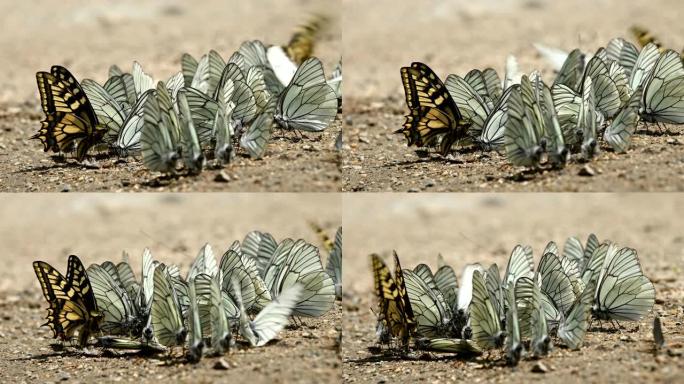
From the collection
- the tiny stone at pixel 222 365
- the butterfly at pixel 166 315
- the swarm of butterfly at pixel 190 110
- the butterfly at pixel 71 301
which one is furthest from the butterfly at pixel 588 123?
the butterfly at pixel 71 301

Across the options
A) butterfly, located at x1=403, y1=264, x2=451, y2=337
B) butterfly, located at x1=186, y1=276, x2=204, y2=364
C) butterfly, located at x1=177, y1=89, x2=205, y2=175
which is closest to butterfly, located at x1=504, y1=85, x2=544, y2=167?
butterfly, located at x1=403, y1=264, x2=451, y2=337

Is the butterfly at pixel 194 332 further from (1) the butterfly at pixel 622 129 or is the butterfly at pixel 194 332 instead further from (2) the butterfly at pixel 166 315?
(1) the butterfly at pixel 622 129

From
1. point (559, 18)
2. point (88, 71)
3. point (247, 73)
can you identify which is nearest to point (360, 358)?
point (247, 73)

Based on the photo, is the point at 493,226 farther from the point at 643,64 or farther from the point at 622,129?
the point at 622,129

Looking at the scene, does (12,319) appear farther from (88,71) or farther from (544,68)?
(544,68)

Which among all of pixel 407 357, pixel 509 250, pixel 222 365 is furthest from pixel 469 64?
pixel 222 365

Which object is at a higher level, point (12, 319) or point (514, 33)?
point (514, 33)

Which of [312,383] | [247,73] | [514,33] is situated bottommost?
[312,383]
